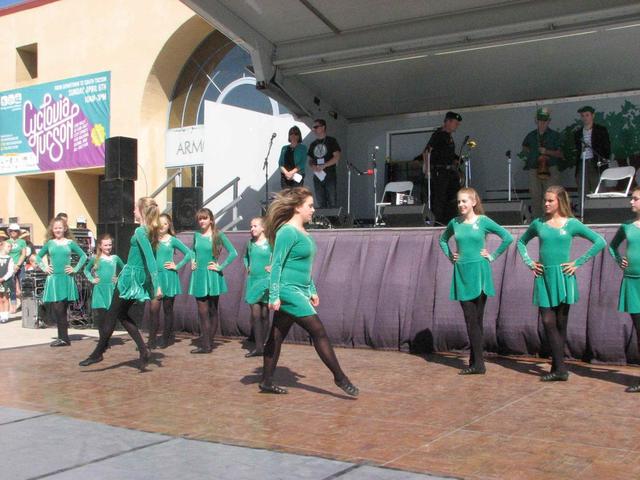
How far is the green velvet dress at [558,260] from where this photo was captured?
6731 millimetres

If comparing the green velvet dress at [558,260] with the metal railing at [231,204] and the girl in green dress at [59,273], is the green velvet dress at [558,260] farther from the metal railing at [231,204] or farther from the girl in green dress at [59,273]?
the metal railing at [231,204]

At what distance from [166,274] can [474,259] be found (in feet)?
14.0

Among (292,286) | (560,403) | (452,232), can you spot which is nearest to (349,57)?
(452,232)

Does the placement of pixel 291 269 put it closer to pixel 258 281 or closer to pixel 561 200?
pixel 258 281

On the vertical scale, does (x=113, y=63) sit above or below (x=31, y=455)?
above

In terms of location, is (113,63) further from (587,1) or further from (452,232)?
(452,232)

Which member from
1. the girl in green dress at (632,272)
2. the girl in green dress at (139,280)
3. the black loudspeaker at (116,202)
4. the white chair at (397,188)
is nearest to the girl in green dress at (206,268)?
the girl in green dress at (139,280)

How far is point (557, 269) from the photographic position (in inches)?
267

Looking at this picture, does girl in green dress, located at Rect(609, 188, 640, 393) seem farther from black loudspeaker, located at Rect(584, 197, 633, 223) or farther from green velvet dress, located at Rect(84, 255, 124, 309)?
green velvet dress, located at Rect(84, 255, 124, 309)

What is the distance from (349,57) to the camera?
1186 cm

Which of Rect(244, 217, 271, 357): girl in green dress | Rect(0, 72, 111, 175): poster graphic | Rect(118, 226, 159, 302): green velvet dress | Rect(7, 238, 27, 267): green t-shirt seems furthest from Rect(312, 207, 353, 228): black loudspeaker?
Rect(0, 72, 111, 175): poster graphic

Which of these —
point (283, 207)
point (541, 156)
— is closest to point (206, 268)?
point (283, 207)

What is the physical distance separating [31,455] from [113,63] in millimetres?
19078

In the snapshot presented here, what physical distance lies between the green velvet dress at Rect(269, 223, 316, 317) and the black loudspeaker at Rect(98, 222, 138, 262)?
5.98 metres
